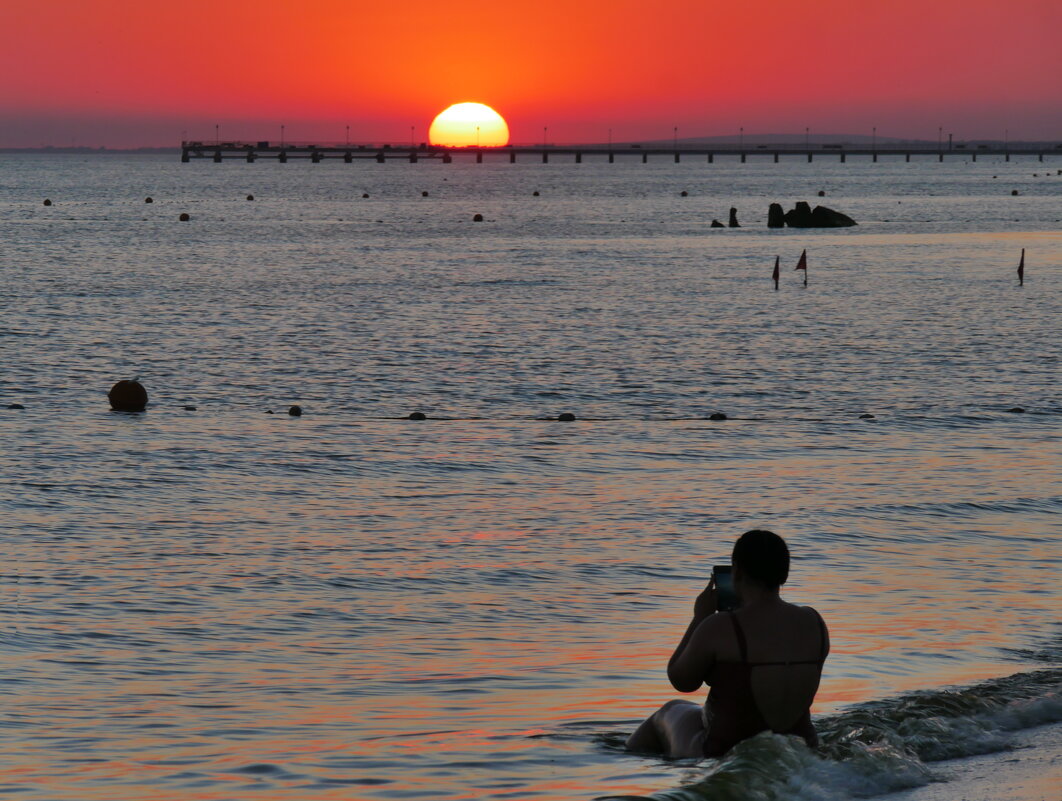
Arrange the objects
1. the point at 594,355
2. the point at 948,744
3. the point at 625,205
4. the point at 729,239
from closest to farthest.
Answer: the point at 948,744 → the point at 594,355 → the point at 729,239 → the point at 625,205

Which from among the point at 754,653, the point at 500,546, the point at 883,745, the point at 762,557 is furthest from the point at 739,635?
the point at 500,546

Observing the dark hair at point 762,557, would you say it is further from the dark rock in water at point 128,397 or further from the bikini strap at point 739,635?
the dark rock in water at point 128,397

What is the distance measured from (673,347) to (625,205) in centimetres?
12774

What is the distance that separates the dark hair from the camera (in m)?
7.66

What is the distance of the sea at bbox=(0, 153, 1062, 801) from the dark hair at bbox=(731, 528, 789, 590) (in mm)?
1250

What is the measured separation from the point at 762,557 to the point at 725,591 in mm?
362

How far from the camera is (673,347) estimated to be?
40375 millimetres

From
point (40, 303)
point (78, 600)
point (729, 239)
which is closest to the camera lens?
point (78, 600)

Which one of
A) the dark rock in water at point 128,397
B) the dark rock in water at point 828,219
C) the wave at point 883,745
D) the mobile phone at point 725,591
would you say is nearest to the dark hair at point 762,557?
the mobile phone at point 725,591

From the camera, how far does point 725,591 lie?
26.0 feet

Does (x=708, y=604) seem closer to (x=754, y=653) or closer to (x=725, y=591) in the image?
(x=725, y=591)

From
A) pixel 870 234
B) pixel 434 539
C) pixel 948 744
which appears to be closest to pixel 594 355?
pixel 434 539

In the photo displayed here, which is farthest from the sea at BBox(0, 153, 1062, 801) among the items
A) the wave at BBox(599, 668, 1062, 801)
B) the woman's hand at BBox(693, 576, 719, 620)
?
the woman's hand at BBox(693, 576, 719, 620)

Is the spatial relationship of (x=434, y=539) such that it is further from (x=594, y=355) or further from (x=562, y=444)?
(x=594, y=355)
